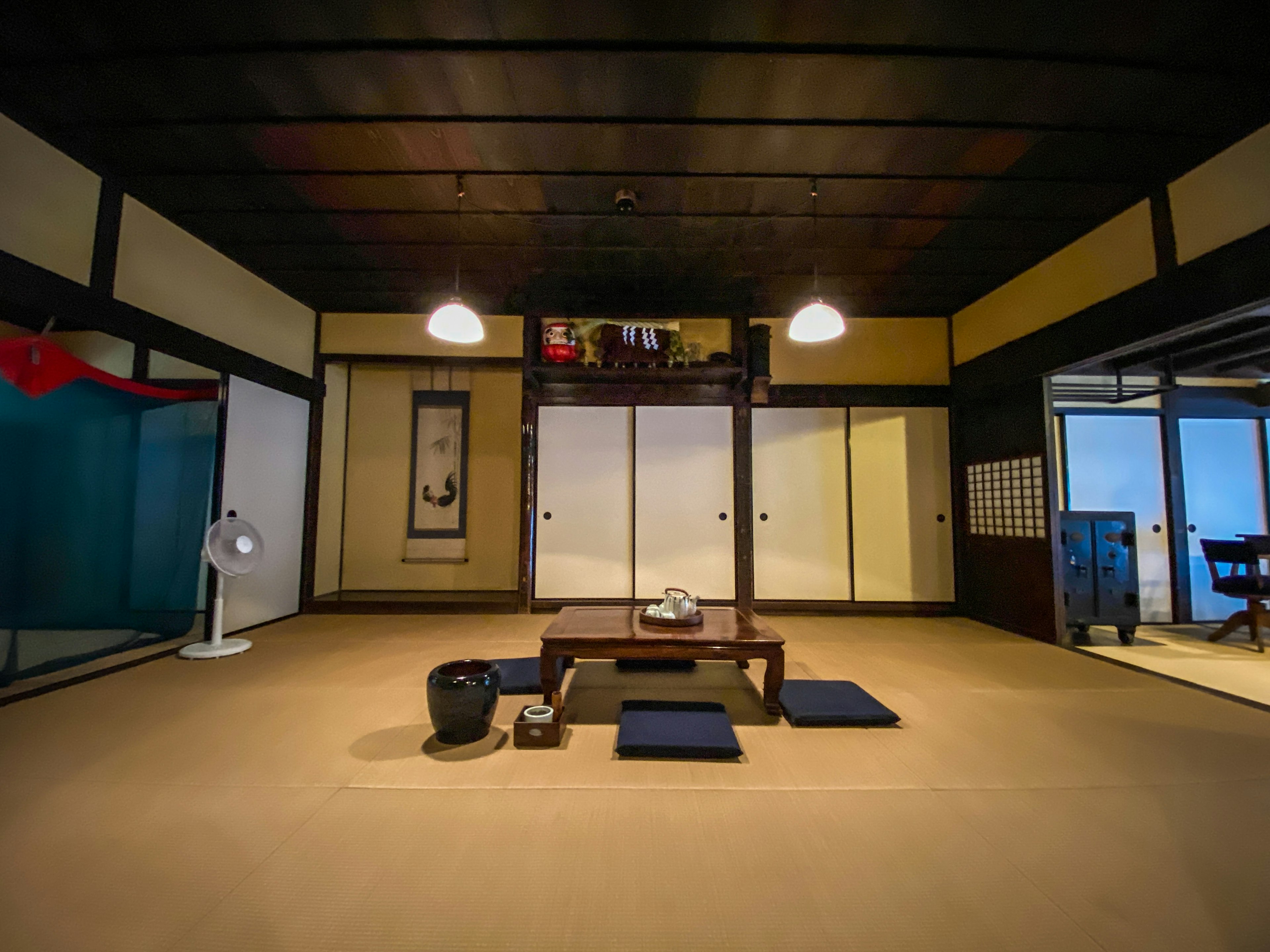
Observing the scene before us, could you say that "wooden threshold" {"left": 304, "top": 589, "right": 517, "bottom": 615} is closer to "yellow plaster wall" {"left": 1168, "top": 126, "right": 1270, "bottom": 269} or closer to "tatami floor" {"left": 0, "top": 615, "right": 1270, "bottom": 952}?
"tatami floor" {"left": 0, "top": 615, "right": 1270, "bottom": 952}

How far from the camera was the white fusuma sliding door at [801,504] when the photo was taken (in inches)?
207

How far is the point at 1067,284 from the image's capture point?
3967 millimetres

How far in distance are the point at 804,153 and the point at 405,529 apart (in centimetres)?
558

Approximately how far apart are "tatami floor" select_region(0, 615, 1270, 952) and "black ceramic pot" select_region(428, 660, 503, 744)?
0.10 metres

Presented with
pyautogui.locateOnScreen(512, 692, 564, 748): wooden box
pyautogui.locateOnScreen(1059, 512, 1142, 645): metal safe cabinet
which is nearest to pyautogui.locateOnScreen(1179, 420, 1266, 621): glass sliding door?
pyautogui.locateOnScreen(1059, 512, 1142, 645): metal safe cabinet

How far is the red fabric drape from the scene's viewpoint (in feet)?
9.33

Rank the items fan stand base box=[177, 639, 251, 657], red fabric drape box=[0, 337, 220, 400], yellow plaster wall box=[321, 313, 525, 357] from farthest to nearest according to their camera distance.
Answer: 1. yellow plaster wall box=[321, 313, 525, 357]
2. fan stand base box=[177, 639, 251, 657]
3. red fabric drape box=[0, 337, 220, 400]

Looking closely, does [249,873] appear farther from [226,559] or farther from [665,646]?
[226,559]

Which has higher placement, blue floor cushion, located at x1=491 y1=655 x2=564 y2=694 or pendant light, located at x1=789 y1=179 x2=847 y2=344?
pendant light, located at x1=789 y1=179 x2=847 y2=344

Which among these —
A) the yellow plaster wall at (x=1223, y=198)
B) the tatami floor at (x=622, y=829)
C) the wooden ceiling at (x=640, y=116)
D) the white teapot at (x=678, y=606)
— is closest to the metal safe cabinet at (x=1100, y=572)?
the tatami floor at (x=622, y=829)

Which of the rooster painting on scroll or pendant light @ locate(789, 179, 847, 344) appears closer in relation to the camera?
pendant light @ locate(789, 179, 847, 344)

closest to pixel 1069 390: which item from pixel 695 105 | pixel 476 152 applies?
pixel 695 105

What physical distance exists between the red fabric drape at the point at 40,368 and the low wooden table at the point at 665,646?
139 inches

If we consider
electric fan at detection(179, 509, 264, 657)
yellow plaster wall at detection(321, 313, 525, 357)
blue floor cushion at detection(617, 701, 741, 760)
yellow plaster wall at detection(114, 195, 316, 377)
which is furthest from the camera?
yellow plaster wall at detection(321, 313, 525, 357)
